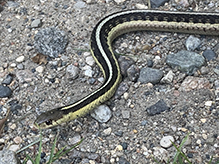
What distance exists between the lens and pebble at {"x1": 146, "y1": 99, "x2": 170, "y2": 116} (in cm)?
243

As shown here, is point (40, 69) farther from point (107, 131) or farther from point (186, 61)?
point (186, 61)

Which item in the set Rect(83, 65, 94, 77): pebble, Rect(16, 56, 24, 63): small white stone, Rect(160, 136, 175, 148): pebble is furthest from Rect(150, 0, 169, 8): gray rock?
Rect(160, 136, 175, 148): pebble

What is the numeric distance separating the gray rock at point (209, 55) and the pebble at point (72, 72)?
1.15 metres

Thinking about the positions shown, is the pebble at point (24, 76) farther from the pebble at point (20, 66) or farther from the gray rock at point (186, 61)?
the gray rock at point (186, 61)

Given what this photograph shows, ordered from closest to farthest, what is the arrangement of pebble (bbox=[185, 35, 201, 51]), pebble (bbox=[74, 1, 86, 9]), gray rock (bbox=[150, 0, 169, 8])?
1. pebble (bbox=[185, 35, 201, 51])
2. gray rock (bbox=[150, 0, 169, 8])
3. pebble (bbox=[74, 1, 86, 9])

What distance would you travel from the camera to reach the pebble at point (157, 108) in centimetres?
243

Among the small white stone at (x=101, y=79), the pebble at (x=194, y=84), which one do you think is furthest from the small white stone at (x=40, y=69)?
the pebble at (x=194, y=84)

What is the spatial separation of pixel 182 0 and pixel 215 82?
111 cm

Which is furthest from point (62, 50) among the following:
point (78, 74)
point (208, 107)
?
point (208, 107)

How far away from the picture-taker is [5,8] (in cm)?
352

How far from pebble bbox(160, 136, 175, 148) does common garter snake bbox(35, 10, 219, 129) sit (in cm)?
57

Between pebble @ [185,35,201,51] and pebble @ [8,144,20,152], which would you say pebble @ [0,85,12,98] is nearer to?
pebble @ [8,144,20,152]

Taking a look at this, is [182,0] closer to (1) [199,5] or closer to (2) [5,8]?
(1) [199,5]

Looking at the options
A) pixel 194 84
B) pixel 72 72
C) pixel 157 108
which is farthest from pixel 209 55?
pixel 72 72
